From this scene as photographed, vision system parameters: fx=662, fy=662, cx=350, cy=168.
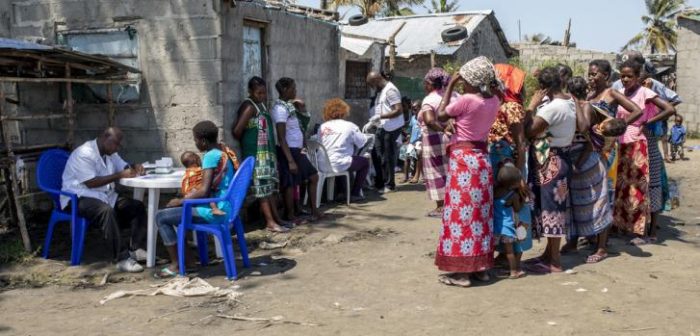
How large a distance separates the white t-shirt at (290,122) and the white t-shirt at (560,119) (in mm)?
2940

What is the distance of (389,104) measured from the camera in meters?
8.91

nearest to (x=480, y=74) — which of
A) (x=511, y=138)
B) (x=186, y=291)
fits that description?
(x=511, y=138)

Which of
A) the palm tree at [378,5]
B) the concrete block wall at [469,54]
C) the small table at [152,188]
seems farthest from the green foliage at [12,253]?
the palm tree at [378,5]

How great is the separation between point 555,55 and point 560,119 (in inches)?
744

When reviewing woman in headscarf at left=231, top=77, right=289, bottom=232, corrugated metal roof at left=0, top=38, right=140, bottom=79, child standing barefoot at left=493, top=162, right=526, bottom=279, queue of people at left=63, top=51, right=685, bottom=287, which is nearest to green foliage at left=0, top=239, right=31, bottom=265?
queue of people at left=63, top=51, right=685, bottom=287

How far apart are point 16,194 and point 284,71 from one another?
3581 millimetres

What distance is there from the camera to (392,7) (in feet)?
112

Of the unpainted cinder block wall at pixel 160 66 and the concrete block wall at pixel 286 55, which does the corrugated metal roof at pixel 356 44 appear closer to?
the concrete block wall at pixel 286 55

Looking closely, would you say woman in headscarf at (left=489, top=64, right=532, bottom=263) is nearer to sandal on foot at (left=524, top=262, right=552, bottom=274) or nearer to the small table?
sandal on foot at (left=524, top=262, right=552, bottom=274)

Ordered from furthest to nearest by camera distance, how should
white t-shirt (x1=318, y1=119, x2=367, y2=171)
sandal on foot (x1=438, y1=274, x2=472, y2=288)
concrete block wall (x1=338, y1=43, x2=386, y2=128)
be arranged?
1. concrete block wall (x1=338, y1=43, x2=386, y2=128)
2. white t-shirt (x1=318, y1=119, x2=367, y2=171)
3. sandal on foot (x1=438, y1=274, x2=472, y2=288)

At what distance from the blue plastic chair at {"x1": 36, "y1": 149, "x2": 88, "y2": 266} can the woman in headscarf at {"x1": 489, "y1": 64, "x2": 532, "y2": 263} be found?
11.0 ft

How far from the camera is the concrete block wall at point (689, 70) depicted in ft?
60.4

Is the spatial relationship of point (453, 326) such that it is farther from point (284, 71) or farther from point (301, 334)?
point (284, 71)

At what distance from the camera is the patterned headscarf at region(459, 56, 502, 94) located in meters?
4.54
